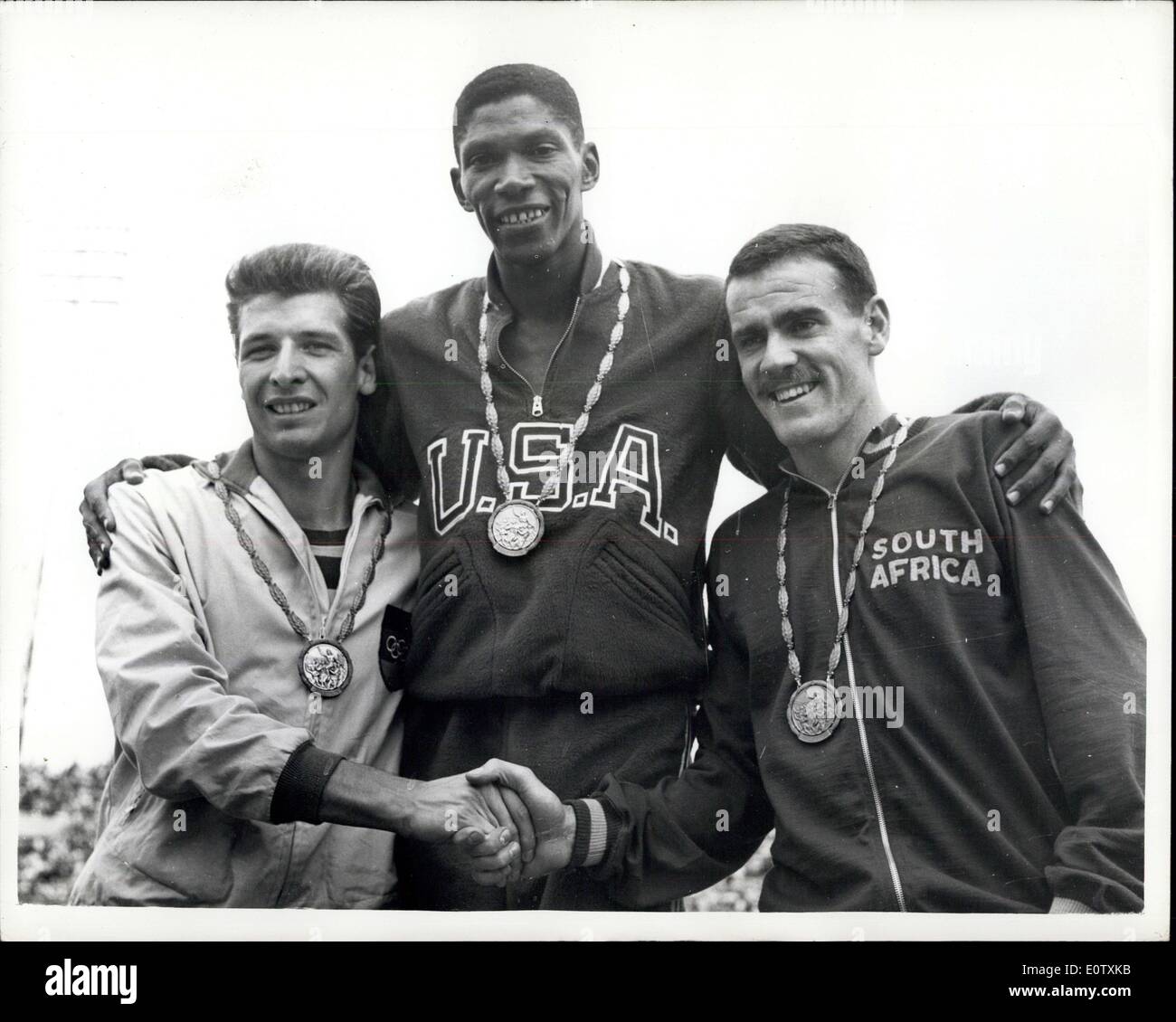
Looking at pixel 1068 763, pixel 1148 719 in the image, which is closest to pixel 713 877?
pixel 1068 763

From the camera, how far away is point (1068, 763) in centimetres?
380

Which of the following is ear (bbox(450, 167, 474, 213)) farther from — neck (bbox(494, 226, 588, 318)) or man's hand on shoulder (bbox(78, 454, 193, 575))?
man's hand on shoulder (bbox(78, 454, 193, 575))

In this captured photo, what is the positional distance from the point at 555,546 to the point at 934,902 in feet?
4.03

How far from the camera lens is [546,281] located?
A: 411 cm

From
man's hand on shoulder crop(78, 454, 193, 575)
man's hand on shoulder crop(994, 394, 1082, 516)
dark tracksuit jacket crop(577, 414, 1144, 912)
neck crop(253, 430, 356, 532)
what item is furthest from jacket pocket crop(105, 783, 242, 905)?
man's hand on shoulder crop(994, 394, 1082, 516)

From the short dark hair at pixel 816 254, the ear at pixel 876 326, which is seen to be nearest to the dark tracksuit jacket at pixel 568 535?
the short dark hair at pixel 816 254

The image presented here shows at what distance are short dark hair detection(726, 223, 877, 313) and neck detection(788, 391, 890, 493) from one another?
0.27 m

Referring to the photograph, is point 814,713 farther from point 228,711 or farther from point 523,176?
point 523,176

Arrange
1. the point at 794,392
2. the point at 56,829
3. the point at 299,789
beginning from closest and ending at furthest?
the point at 299,789, the point at 794,392, the point at 56,829

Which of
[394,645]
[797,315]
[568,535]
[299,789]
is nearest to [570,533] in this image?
[568,535]

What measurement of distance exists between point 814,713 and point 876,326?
3.21ft

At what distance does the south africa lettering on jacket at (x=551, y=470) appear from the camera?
3982 mm

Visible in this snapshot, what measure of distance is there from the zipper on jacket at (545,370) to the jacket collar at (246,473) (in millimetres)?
457
